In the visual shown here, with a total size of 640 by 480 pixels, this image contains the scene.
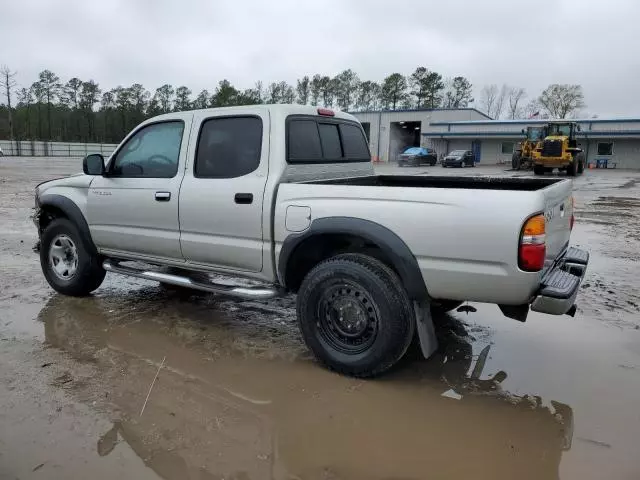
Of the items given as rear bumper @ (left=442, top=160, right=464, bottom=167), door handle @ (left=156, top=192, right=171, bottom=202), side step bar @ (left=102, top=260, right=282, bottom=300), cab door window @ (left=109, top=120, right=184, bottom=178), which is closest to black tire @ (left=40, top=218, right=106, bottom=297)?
side step bar @ (left=102, top=260, right=282, bottom=300)

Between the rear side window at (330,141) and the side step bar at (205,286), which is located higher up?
the rear side window at (330,141)

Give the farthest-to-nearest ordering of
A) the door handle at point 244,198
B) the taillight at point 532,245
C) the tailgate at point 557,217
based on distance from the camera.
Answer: the door handle at point 244,198 → the tailgate at point 557,217 → the taillight at point 532,245

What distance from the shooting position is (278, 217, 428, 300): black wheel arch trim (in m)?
3.61

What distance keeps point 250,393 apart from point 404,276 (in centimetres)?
136

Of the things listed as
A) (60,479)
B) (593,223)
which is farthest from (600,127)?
(60,479)

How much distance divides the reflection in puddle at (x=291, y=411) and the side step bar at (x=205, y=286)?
1.57ft

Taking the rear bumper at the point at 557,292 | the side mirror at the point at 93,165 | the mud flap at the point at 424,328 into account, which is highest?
the side mirror at the point at 93,165

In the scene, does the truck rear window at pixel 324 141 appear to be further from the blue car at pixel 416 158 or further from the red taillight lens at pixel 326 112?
the blue car at pixel 416 158

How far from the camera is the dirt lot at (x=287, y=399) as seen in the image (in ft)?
9.64

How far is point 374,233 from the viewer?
3705 mm

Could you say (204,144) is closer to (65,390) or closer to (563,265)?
(65,390)

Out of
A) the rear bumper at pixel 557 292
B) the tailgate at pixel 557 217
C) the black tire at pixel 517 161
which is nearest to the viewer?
the rear bumper at pixel 557 292

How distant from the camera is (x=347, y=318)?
396 centimetres

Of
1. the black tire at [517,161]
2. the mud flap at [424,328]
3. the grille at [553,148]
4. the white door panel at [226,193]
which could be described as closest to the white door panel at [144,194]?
the white door panel at [226,193]
